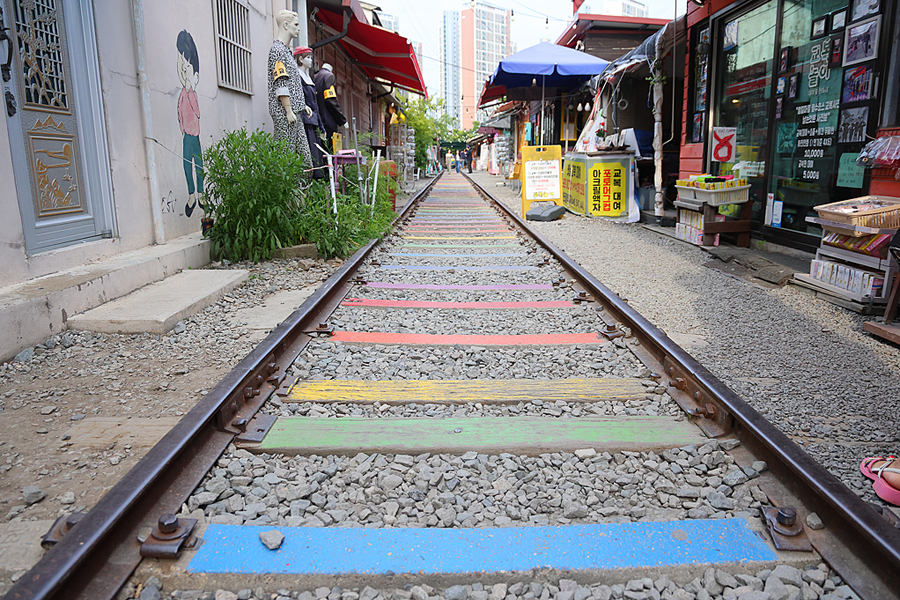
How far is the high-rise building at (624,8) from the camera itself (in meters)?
19.8

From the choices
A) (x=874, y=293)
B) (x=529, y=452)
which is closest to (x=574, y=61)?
(x=874, y=293)

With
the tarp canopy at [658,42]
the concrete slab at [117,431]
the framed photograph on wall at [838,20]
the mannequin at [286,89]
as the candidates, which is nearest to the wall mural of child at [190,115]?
the mannequin at [286,89]

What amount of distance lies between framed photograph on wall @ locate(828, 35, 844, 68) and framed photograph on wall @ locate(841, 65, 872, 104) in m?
0.18

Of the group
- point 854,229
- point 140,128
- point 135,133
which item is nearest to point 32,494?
point 135,133

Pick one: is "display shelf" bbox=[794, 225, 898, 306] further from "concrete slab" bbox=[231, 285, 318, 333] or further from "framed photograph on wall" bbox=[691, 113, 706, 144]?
"framed photograph on wall" bbox=[691, 113, 706, 144]

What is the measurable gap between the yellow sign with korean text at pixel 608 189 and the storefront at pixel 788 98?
1624mm

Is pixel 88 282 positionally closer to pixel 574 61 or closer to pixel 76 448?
pixel 76 448

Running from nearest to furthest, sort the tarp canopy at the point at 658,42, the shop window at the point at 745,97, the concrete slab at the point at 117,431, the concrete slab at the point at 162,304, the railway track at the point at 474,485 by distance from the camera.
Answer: the railway track at the point at 474,485 < the concrete slab at the point at 117,431 < the concrete slab at the point at 162,304 < the shop window at the point at 745,97 < the tarp canopy at the point at 658,42

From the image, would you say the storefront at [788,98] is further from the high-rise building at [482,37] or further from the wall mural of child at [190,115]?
the high-rise building at [482,37]

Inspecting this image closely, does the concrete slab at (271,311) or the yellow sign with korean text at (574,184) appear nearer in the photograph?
the concrete slab at (271,311)

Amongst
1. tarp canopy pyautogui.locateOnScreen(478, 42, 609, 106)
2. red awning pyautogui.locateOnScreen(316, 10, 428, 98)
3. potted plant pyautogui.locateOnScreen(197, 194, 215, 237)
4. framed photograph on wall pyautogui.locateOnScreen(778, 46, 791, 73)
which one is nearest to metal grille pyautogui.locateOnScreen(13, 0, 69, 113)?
potted plant pyautogui.locateOnScreen(197, 194, 215, 237)

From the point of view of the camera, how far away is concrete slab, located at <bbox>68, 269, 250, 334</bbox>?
3568mm

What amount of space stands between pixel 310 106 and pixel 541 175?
16.0 feet

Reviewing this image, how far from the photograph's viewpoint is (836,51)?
564 centimetres
